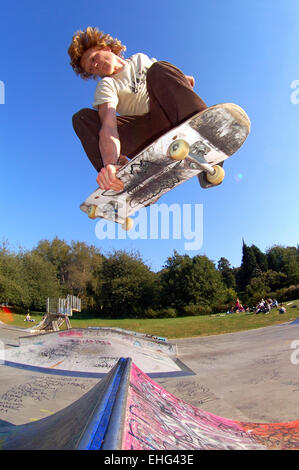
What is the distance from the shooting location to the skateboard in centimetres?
235

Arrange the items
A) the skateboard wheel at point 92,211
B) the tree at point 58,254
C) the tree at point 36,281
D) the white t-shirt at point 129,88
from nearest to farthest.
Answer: the white t-shirt at point 129,88, the skateboard wheel at point 92,211, the tree at point 36,281, the tree at point 58,254

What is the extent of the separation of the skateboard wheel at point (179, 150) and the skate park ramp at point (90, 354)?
290 centimetres

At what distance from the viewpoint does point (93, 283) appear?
39.1 m

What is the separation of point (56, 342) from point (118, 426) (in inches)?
193

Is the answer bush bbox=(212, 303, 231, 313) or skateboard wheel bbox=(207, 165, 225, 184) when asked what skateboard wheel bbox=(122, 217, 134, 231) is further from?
bush bbox=(212, 303, 231, 313)

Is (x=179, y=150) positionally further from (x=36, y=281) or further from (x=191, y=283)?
(x=191, y=283)

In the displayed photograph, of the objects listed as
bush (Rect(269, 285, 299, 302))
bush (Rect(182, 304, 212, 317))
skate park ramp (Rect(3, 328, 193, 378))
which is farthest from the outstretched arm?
bush (Rect(182, 304, 212, 317))

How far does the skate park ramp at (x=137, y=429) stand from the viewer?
2.23 ft

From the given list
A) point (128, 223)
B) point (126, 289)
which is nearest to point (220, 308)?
point (126, 289)

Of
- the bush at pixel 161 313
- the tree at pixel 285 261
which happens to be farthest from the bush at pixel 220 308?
the tree at pixel 285 261

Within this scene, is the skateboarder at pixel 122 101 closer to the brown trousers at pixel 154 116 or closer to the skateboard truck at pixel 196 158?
the brown trousers at pixel 154 116

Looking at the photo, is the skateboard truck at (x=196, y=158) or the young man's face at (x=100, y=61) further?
the young man's face at (x=100, y=61)

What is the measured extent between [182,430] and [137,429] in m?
0.45

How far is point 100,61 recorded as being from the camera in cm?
264
